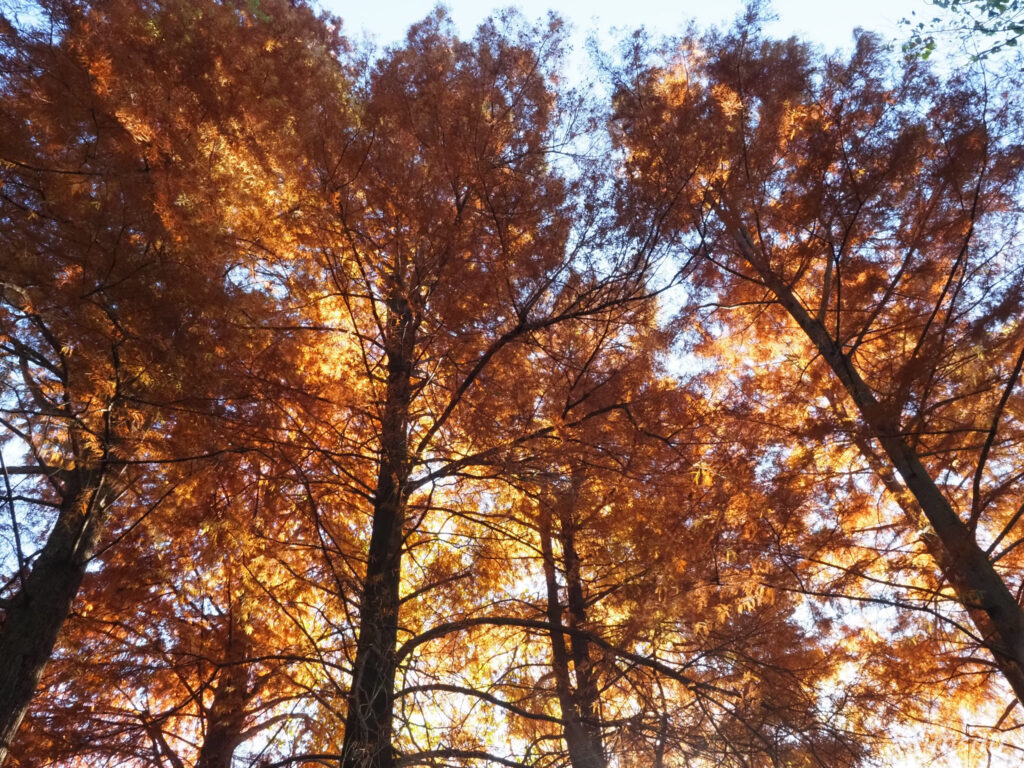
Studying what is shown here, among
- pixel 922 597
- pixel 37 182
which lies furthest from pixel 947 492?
pixel 37 182

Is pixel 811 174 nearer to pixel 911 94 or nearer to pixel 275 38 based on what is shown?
pixel 911 94

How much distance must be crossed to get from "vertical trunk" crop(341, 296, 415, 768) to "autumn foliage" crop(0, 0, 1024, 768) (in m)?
0.03

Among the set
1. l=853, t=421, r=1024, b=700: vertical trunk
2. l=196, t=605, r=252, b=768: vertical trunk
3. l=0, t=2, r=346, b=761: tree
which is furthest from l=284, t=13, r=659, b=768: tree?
l=853, t=421, r=1024, b=700: vertical trunk

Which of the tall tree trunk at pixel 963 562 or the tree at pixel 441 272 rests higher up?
the tree at pixel 441 272

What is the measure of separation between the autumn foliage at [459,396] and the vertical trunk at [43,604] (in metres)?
0.02

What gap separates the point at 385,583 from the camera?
4188 millimetres

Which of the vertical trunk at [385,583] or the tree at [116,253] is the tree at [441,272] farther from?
the tree at [116,253]

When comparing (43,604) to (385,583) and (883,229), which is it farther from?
(883,229)

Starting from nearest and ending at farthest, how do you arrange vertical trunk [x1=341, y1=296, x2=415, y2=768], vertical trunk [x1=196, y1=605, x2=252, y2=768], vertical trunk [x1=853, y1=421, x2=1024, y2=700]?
vertical trunk [x1=341, y1=296, x2=415, y2=768] < vertical trunk [x1=853, y1=421, x2=1024, y2=700] < vertical trunk [x1=196, y1=605, x2=252, y2=768]

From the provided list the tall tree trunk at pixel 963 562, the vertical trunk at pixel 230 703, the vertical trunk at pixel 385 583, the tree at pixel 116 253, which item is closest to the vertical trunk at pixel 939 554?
the tall tree trunk at pixel 963 562

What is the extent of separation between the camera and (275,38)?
18.2 feet

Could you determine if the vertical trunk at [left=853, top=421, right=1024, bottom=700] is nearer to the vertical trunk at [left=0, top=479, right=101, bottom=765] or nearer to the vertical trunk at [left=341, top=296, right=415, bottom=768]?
the vertical trunk at [left=341, top=296, right=415, bottom=768]

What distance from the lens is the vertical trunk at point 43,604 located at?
402 cm

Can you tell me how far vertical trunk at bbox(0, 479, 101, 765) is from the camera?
4.02 metres
